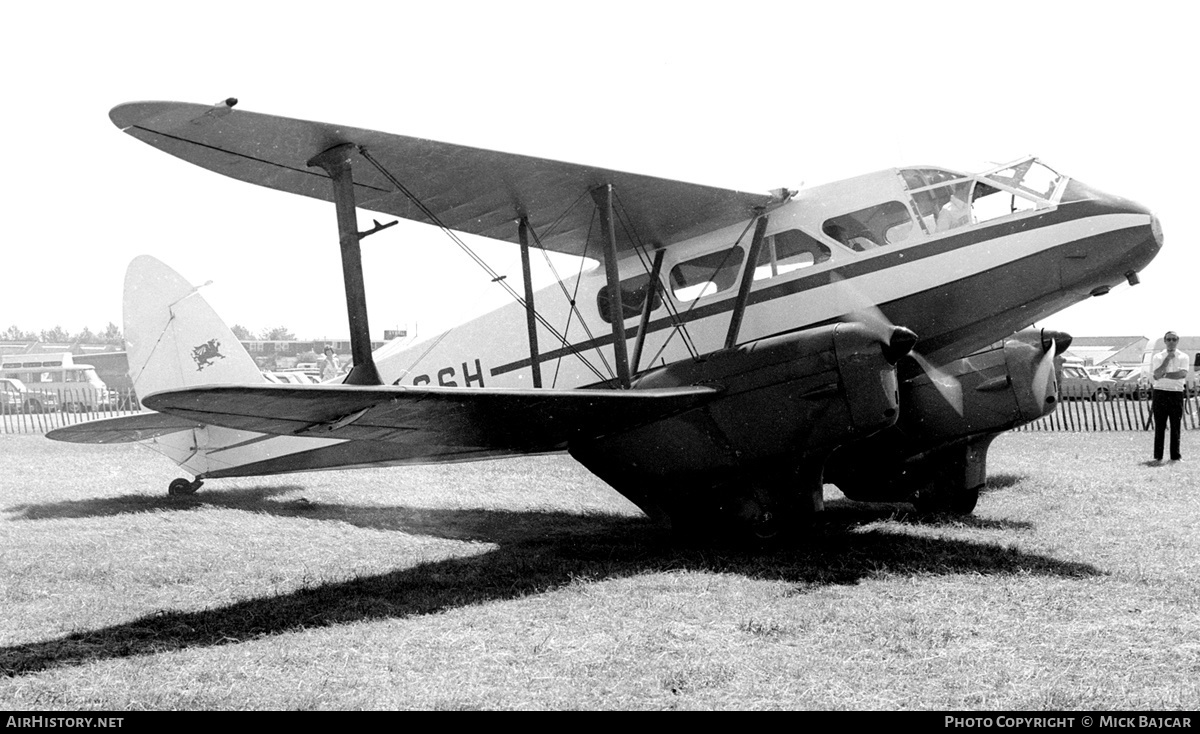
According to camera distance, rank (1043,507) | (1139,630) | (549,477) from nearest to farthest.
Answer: (1139,630), (1043,507), (549,477)

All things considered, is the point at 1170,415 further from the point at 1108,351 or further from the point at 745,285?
the point at 1108,351

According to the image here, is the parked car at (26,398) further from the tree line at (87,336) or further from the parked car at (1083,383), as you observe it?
the parked car at (1083,383)

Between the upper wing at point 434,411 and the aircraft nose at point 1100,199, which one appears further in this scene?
the aircraft nose at point 1100,199

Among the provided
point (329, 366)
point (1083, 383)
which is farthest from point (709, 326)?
point (1083, 383)

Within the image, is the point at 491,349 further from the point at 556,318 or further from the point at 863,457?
the point at 863,457

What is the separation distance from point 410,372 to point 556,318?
6.14 ft

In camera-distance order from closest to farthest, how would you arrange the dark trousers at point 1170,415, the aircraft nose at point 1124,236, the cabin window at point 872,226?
1. the aircraft nose at point 1124,236
2. the cabin window at point 872,226
3. the dark trousers at point 1170,415

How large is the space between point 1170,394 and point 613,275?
9821 mm

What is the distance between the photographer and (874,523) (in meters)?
8.58

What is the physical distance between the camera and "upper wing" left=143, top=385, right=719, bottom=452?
5203 millimetres

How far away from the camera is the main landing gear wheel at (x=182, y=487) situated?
10617mm

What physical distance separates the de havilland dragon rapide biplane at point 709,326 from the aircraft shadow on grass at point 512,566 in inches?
20.5

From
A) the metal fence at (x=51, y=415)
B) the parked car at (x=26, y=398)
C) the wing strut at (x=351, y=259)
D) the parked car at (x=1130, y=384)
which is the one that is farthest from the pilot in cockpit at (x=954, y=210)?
the parked car at (x=26, y=398)
